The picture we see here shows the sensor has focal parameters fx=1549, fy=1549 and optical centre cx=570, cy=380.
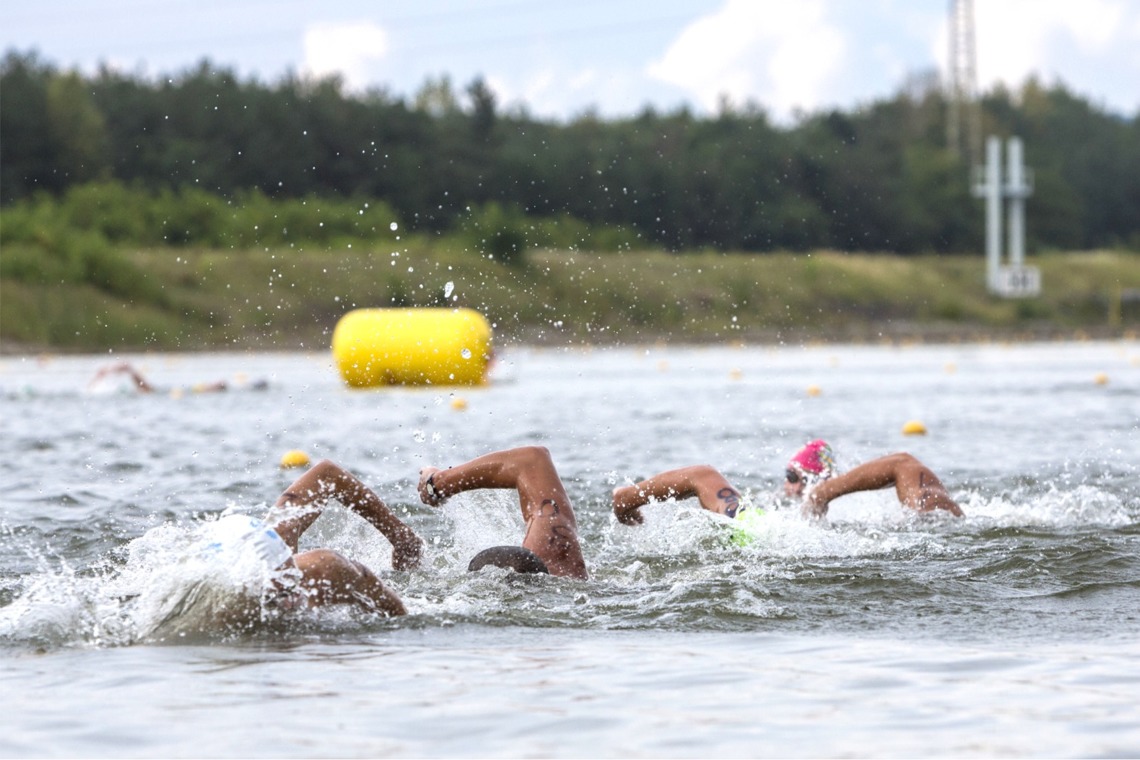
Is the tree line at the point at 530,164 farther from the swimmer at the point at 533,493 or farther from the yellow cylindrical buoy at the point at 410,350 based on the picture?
the swimmer at the point at 533,493

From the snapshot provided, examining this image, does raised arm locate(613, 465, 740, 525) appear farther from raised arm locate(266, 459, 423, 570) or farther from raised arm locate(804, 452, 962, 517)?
raised arm locate(266, 459, 423, 570)

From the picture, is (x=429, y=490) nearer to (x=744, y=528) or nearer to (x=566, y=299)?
(x=744, y=528)

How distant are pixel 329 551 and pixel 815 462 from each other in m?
4.16

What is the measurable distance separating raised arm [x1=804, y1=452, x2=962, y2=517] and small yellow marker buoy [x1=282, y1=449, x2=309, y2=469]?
5.64 m

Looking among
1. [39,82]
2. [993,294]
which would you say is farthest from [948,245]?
[39,82]

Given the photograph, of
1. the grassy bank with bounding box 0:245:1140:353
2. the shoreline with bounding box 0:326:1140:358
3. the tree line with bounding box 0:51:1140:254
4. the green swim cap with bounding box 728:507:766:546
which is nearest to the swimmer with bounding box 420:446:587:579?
the green swim cap with bounding box 728:507:766:546

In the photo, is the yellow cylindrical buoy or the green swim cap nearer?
the green swim cap

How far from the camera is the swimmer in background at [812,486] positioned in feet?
27.9

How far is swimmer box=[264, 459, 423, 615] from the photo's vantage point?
20.9ft

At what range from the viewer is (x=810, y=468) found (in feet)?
31.8

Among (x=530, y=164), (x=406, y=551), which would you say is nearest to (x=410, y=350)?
(x=406, y=551)

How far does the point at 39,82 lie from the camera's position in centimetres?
6272

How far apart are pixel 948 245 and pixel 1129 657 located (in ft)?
268

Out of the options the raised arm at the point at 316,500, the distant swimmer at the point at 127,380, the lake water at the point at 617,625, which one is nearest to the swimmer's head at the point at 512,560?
the lake water at the point at 617,625
